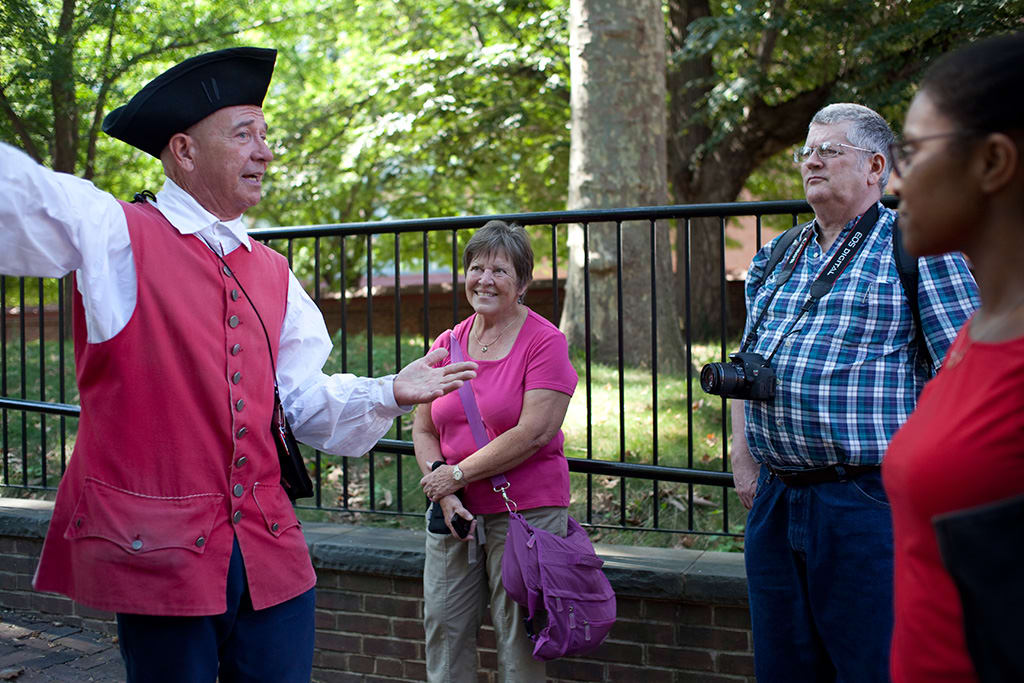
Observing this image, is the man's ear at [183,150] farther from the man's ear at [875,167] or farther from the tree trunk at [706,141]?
the tree trunk at [706,141]

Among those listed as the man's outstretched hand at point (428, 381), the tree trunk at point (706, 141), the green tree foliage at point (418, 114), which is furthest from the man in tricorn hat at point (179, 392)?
the tree trunk at point (706, 141)

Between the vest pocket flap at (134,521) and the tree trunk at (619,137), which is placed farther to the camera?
the tree trunk at (619,137)

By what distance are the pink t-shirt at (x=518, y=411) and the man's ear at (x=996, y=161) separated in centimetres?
219

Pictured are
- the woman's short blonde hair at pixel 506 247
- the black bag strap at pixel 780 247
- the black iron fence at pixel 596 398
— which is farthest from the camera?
the black iron fence at pixel 596 398

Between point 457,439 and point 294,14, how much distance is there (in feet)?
44.0

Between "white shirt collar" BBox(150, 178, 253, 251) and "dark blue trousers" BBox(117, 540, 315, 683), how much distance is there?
76cm

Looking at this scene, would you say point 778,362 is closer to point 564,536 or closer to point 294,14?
point 564,536

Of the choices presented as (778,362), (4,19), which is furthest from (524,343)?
(4,19)

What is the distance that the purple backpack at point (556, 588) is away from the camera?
132 inches

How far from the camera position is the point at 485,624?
423 centimetres

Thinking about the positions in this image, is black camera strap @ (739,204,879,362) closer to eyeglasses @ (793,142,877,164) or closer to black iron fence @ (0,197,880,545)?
eyeglasses @ (793,142,877,164)

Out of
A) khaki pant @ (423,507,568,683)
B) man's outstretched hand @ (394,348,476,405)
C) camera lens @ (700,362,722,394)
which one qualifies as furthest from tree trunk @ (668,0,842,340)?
man's outstretched hand @ (394,348,476,405)

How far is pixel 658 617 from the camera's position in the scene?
12.8 feet

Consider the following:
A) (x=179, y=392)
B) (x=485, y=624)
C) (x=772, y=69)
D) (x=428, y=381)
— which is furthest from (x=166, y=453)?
(x=772, y=69)
